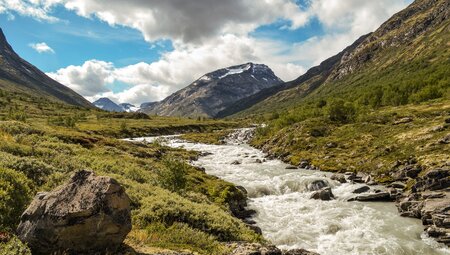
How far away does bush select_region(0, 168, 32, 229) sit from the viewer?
580 inches

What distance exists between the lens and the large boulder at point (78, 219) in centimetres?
1275

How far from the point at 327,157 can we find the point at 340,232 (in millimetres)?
46274

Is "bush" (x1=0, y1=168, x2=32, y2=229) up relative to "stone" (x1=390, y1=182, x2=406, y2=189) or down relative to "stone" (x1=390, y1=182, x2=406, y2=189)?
up

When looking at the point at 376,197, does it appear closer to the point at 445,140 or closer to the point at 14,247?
the point at 445,140

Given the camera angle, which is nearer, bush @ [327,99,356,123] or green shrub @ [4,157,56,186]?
green shrub @ [4,157,56,186]

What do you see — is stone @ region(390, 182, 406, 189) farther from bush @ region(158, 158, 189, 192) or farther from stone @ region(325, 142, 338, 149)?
stone @ region(325, 142, 338, 149)

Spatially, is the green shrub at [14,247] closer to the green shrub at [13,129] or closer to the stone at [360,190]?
the green shrub at [13,129]

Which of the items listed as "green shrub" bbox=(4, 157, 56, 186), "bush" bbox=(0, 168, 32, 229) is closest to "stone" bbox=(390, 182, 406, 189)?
"green shrub" bbox=(4, 157, 56, 186)

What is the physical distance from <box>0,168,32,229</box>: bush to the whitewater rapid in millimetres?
21812

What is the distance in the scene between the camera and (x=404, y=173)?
55.8 m

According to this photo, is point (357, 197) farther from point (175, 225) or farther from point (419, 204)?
point (175, 225)

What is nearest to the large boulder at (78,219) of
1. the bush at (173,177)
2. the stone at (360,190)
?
the bush at (173,177)

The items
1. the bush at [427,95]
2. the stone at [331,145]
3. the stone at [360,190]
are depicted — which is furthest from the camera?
the bush at [427,95]

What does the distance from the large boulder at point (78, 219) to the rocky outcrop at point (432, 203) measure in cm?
3093
